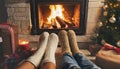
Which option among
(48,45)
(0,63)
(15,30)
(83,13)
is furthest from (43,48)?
(83,13)

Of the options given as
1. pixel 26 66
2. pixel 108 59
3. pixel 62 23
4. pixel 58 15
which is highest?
pixel 58 15

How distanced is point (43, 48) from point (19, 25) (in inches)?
45.9

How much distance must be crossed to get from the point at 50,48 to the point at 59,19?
1.15m

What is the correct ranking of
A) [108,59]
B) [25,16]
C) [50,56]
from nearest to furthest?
[50,56]
[108,59]
[25,16]

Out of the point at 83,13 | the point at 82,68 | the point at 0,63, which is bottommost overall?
the point at 0,63

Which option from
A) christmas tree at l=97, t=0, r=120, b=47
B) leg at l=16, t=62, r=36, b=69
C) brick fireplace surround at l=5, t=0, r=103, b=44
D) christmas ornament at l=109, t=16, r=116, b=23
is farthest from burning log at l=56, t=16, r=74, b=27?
leg at l=16, t=62, r=36, b=69

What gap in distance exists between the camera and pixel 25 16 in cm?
222

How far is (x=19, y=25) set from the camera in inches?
89.0

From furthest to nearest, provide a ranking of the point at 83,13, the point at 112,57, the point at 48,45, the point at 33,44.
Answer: the point at 33,44 < the point at 83,13 < the point at 112,57 < the point at 48,45

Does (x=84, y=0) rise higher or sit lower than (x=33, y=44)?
higher

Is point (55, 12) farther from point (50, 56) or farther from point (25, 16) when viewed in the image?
point (50, 56)

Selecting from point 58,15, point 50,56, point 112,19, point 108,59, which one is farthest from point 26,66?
point 58,15

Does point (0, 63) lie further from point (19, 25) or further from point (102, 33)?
point (102, 33)

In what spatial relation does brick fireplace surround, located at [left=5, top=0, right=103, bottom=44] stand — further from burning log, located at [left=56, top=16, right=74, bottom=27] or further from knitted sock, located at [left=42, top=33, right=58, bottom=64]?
knitted sock, located at [left=42, top=33, right=58, bottom=64]
